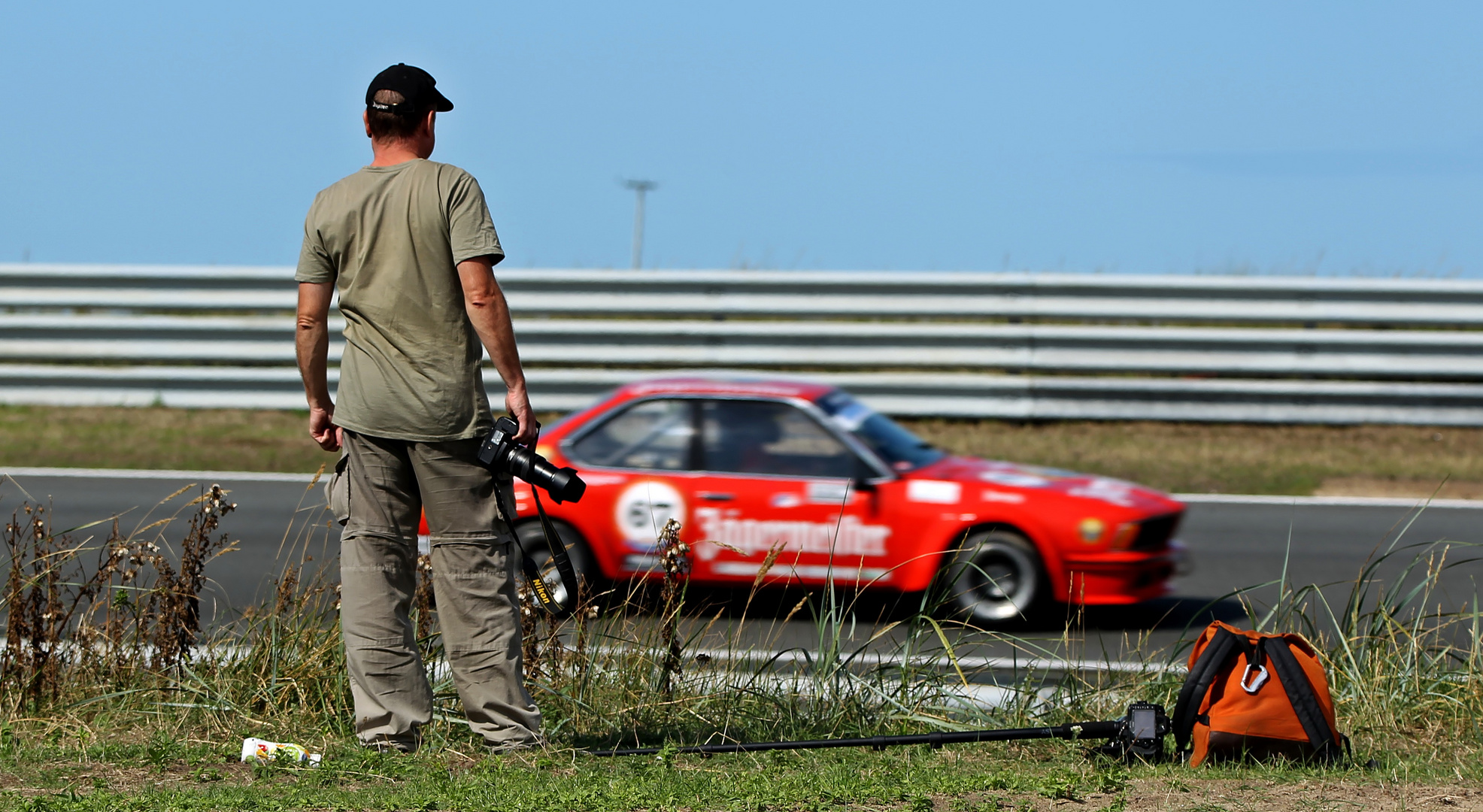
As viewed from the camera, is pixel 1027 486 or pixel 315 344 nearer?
pixel 315 344

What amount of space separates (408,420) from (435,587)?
0.49m

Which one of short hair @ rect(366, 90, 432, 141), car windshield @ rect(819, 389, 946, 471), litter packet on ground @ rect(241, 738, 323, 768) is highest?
short hair @ rect(366, 90, 432, 141)

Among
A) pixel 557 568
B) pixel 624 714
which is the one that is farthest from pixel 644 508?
pixel 557 568

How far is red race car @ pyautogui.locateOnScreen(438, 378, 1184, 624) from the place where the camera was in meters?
6.70

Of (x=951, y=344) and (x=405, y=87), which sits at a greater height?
(x=405, y=87)

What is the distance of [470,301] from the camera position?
3.72 m

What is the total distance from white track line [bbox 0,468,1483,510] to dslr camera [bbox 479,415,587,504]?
684cm

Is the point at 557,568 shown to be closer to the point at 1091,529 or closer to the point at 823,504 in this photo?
the point at 823,504

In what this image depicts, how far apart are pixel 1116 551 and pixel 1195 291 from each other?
7.04m

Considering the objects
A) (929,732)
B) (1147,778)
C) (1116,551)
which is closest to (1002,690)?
(929,732)

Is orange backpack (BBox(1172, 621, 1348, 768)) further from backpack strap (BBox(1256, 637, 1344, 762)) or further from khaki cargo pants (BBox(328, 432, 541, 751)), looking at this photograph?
khaki cargo pants (BBox(328, 432, 541, 751))

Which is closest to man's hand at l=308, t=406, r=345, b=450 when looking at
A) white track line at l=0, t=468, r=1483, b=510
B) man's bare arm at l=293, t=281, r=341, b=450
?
man's bare arm at l=293, t=281, r=341, b=450

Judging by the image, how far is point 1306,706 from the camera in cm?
403

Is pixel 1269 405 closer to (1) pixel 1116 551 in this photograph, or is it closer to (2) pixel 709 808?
(1) pixel 1116 551
